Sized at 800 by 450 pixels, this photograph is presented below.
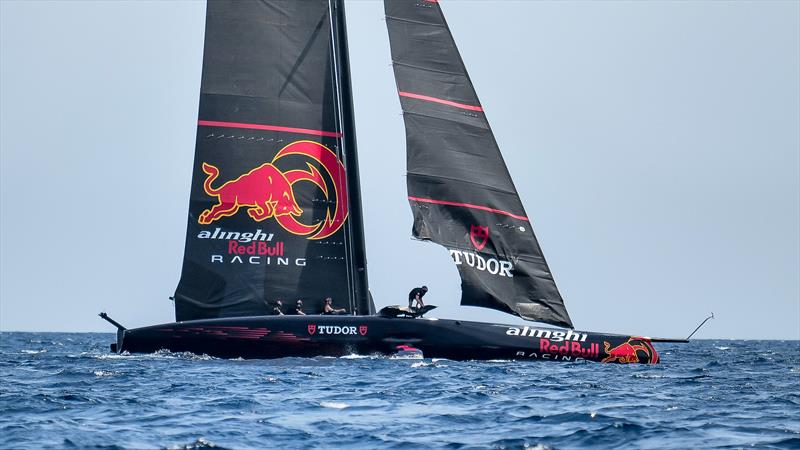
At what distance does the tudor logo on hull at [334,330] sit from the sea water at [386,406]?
0.76m

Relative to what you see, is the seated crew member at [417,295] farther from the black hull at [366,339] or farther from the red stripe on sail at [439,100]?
the red stripe on sail at [439,100]

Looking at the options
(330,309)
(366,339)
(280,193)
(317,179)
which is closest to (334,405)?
(366,339)

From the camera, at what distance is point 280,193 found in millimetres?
28344

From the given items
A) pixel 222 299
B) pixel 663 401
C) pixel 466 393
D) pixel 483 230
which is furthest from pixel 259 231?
pixel 663 401

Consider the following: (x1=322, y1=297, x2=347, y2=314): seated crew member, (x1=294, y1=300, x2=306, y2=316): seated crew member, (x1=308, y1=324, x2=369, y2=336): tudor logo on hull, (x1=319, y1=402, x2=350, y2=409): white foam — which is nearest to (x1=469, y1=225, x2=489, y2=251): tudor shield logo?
(x1=322, y1=297, x2=347, y2=314): seated crew member

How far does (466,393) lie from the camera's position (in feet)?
62.0

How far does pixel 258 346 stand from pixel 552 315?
22.1ft

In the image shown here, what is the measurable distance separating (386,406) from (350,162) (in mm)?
12238

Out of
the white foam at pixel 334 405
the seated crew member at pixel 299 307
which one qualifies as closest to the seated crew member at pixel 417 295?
the seated crew member at pixel 299 307

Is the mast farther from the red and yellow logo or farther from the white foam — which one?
the white foam

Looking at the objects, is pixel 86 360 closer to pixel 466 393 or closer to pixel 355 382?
pixel 355 382

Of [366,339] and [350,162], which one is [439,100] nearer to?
[350,162]

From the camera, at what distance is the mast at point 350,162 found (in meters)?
28.4

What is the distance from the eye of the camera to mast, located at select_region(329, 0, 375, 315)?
28.4m
